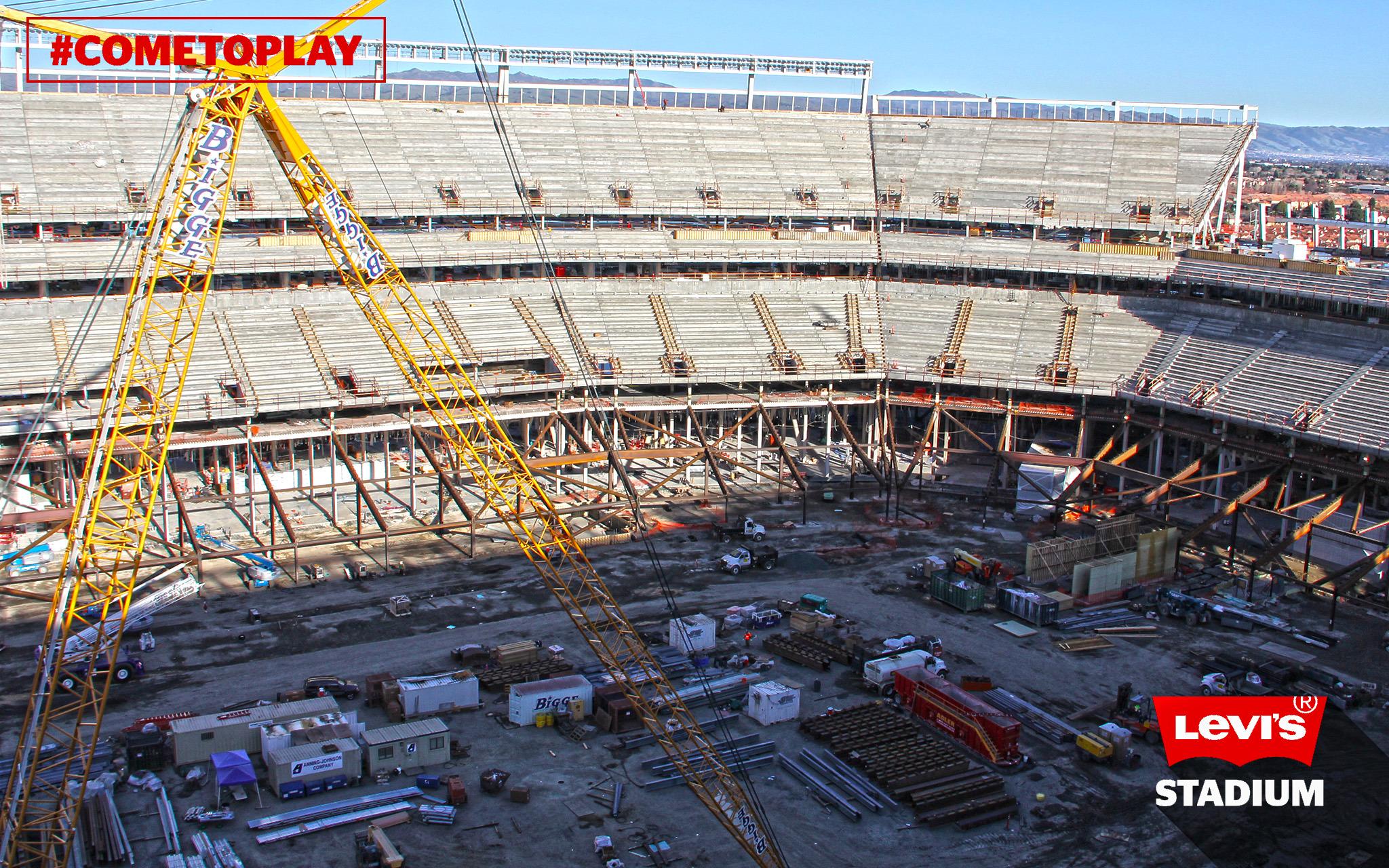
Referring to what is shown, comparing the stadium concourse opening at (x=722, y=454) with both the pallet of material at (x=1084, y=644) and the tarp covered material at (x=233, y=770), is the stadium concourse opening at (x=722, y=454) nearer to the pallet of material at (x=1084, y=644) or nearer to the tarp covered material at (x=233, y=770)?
the pallet of material at (x=1084, y=644)

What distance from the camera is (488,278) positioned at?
67875mm

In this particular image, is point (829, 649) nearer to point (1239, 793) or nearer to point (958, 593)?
point (958, 593)

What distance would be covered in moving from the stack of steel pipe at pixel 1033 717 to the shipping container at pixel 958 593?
22.9 feet

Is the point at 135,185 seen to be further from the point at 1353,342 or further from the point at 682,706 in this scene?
the point at 1353,342

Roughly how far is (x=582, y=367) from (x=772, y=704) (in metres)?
25.6

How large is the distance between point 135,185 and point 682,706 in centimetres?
4581

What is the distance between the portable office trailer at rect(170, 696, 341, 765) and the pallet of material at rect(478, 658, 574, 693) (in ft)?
16.5

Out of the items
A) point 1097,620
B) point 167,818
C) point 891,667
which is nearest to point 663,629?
point 891,667

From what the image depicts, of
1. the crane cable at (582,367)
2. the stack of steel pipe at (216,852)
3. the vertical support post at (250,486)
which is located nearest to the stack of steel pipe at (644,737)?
the crane cable at (582,367)

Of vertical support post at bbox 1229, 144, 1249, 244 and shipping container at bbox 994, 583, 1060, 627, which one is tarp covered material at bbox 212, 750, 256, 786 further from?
vertical support post at bbox 1229, 144, 1249, 244

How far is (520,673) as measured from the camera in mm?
39688

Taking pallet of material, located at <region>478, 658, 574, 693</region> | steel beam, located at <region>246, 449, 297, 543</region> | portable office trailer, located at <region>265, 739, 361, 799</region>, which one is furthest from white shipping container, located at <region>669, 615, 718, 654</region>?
steel beam, located at <region>246, 449, 297, 543</region>

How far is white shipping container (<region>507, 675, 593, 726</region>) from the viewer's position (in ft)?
121

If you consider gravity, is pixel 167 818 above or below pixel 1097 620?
below
